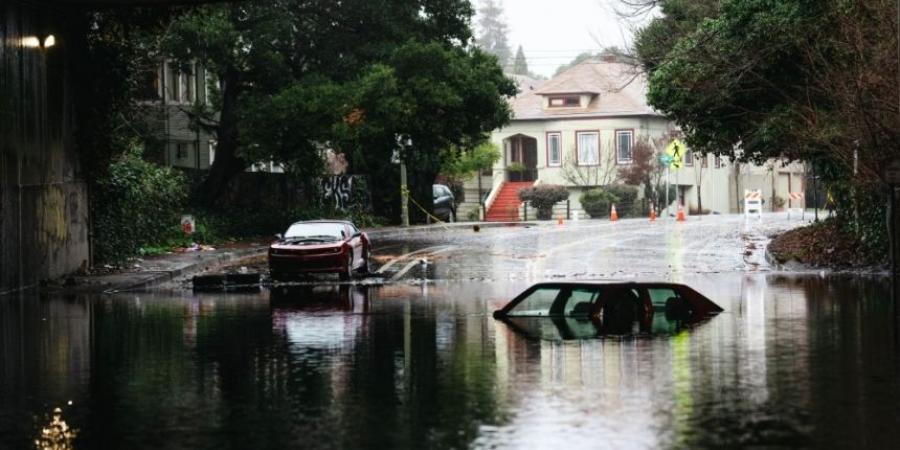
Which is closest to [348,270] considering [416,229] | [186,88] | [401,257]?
[401,257]

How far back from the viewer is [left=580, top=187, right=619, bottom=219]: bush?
2972 inches

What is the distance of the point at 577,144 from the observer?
82375 mm

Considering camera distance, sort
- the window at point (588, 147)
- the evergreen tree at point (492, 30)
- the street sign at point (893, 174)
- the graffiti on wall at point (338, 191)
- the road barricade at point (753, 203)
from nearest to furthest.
Answer: the street sign at point (893, 174), the road barricade at point (753, 203), the graffiti on wall at point (338, 191), the window at point (588, 147), the evergreen tree at point (492, 30)

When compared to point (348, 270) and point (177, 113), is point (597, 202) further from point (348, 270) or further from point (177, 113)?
point (348, 270)

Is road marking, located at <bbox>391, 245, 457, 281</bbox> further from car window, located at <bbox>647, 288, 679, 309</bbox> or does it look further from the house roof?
the house roof

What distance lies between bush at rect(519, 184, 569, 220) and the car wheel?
44.6 m

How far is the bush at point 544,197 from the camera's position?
249 ft

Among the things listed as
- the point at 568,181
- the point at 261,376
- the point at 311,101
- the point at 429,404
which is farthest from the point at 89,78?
the point at 568,181

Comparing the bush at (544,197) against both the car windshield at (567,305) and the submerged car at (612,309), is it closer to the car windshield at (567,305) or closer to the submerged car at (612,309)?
the car windshield at (567,305)

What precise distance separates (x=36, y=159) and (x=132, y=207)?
286 inches

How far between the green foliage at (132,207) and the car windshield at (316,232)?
506 centimetres

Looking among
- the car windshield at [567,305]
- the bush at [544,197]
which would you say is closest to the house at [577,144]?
the bush at [544,197]

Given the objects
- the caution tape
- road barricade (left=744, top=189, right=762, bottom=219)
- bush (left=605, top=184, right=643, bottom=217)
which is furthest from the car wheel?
bush (left=605, top=184, right=643, bottom=217)

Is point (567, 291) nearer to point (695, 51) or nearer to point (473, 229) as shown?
point (695, 51)
